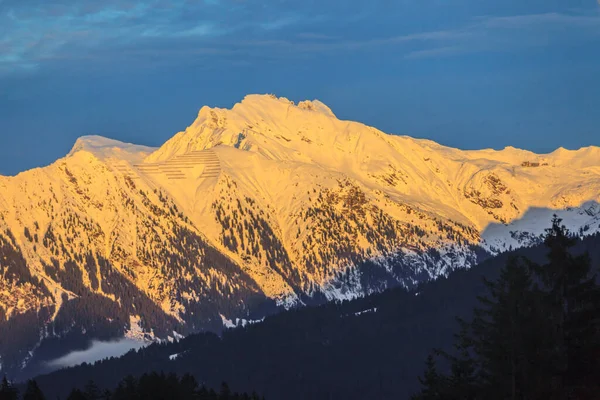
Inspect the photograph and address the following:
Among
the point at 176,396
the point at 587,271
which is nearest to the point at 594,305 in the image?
the point at 587,271

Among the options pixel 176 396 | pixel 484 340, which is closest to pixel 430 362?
pixel 484 340

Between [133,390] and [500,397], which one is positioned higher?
[133,390]

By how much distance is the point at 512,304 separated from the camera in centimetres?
10762

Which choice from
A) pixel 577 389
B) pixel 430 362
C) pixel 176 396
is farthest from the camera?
pixel 176 396

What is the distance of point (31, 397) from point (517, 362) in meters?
81.4

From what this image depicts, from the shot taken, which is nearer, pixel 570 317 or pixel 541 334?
pixel 541 334

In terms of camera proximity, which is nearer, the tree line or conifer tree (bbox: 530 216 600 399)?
the tree line

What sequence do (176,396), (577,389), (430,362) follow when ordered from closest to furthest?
(577,389) → (430,362) → (176,396)

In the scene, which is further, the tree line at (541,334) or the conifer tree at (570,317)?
the conifer tree at (570,317)

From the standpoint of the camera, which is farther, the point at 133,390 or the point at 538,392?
the point at 133,390

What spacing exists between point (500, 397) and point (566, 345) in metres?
6.01

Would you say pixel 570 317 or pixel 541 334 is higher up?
pixel 570 317

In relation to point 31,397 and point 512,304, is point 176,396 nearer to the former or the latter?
point 31,397

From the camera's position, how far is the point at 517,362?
10794 centimetres
